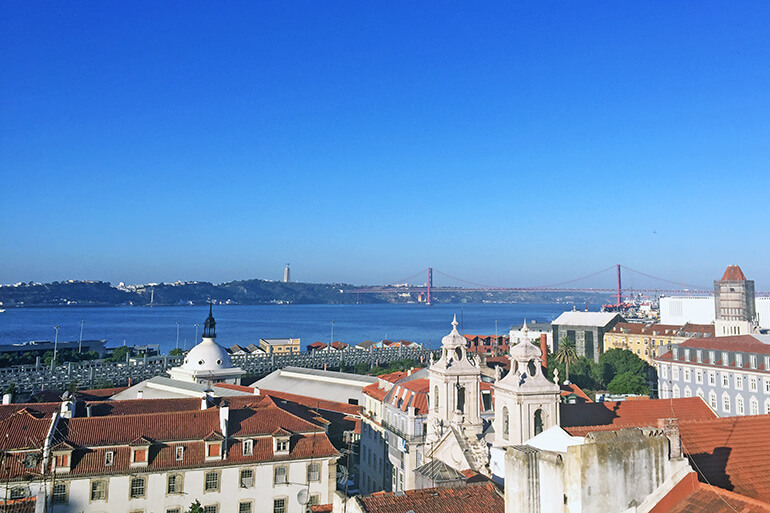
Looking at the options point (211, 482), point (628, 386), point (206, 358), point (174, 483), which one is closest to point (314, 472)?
point (211, 482)

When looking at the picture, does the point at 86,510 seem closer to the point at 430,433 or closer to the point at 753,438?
the point at 430,433

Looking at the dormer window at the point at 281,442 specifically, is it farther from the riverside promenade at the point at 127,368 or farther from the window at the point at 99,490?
the riverside promenade at the point at 127,368

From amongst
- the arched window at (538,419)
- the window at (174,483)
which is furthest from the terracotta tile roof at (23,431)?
the arched window at (538,419)

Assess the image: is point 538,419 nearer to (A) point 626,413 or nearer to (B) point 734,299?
(A) point 626,413

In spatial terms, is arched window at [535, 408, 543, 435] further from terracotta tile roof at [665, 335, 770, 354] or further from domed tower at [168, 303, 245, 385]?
terracotta tile roof at [665, 335, 770, 354]

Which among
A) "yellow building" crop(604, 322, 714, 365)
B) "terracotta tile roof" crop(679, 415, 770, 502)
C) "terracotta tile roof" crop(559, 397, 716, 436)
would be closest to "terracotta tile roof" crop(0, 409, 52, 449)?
"terracotta tile roof" crop(559, 397, 716, 436)

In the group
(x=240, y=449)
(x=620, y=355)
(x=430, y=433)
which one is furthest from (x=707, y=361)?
(x=240, y=449)
